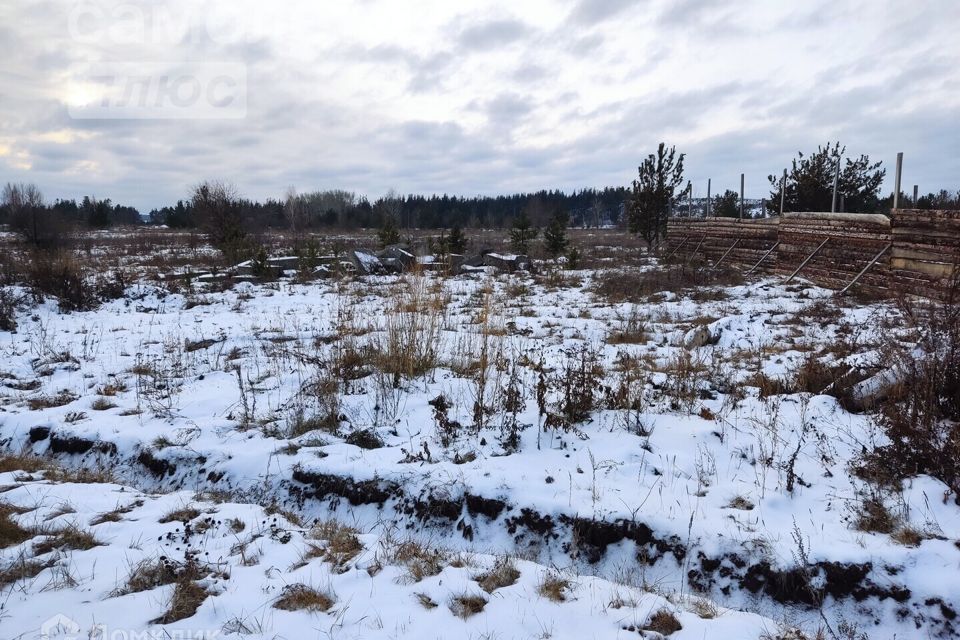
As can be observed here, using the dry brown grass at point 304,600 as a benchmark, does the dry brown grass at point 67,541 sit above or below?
above

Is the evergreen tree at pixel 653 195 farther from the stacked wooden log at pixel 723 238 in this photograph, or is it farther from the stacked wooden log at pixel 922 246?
the stacked wooden log at pixel 922 246

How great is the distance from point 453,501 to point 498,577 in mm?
953

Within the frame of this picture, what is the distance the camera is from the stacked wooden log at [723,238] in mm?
17141

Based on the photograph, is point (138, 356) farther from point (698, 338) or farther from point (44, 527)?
point (698, 338)

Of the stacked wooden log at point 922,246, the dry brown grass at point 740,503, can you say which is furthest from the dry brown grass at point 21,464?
the stacked wooden log at point 922,246

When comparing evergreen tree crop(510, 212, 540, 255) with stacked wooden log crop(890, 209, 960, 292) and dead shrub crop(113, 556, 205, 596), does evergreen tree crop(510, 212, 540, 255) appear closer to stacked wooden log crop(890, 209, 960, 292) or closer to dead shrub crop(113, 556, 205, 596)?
stacked wooden log crop(890, 209, 960, 292)

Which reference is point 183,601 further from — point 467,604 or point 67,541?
point 467,604

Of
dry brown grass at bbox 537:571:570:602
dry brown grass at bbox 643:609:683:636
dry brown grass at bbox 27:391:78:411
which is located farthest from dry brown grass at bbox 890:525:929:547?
dry brown grass at bbox 27:391:78:411

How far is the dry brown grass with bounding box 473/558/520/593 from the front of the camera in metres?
2.78

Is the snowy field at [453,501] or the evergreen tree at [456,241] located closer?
the snowy field at [453,501]

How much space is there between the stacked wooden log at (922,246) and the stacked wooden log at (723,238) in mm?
5875

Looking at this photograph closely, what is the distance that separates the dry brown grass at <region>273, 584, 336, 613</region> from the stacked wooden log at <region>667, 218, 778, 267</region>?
58.6 ft

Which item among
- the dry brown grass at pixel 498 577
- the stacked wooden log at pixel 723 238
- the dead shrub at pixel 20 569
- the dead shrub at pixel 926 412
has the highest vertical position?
the stacked wooden log at pixel 723 238

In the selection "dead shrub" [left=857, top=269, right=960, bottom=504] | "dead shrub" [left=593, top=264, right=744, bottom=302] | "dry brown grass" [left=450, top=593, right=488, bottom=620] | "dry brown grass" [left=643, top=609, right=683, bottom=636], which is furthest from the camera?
"dead shrub" [left=593, top=264, right=744, bottom=302]
